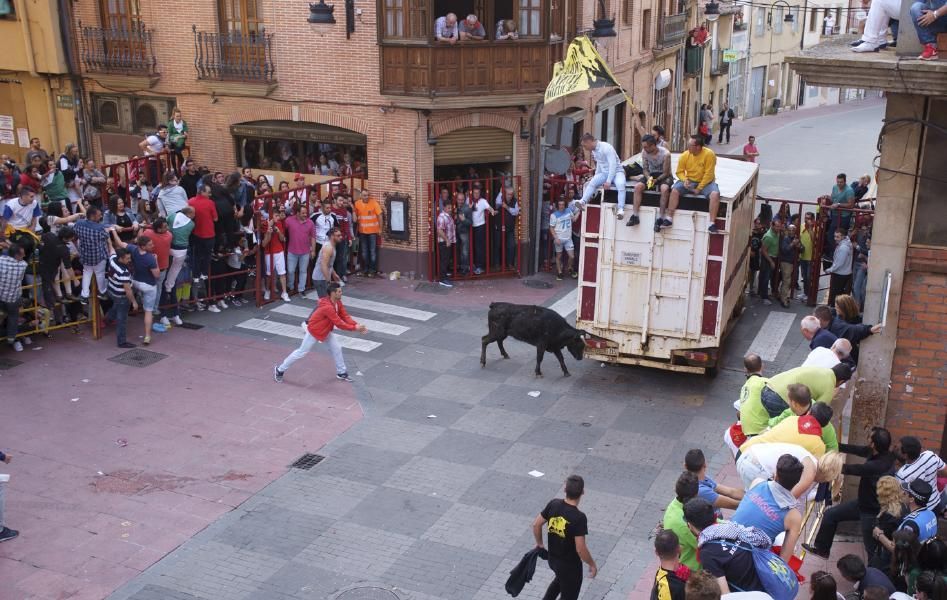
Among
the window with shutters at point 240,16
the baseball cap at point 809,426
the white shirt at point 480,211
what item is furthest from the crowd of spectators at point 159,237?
the baseball cap at point 809,426

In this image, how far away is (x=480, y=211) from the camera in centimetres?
1973

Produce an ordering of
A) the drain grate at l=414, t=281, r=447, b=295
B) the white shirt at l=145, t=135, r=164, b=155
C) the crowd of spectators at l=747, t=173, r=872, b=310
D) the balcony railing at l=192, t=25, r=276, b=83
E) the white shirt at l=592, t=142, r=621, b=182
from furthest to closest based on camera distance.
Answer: the white shirt at l=145, t=135, r=164, b=155
the balcony railing at l=192, t=25, r=276, b=83
the drain grate at l=414, t=281, r=447, b=295
the crowd of spectators at l=747, t=173, r=872, b=310
the white shirt at l=592, t=142, r=621, b=182

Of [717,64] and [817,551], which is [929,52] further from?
→ [717,64]

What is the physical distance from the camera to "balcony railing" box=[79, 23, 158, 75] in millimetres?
21797

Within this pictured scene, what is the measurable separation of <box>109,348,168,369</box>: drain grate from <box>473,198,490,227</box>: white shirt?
6800mm

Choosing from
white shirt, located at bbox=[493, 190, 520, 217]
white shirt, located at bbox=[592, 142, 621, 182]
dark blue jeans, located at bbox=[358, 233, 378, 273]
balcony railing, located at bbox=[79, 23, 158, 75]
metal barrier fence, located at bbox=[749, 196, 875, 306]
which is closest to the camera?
white shirt, located at bbox=[592, 142, 621, 182]

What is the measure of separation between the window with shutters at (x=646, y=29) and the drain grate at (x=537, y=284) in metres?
10.7

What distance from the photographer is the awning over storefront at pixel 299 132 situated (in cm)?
2066

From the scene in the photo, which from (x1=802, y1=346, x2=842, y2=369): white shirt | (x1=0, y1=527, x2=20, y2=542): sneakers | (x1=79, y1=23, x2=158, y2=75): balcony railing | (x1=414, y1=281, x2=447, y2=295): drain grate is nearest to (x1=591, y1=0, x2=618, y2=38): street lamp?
(x1=414, y1=281, x2=447, y2=295): drain grate

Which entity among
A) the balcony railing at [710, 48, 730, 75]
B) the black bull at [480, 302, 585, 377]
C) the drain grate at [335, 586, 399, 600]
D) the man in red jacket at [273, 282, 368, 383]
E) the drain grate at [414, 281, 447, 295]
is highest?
the balcony railing at [710, 48, 730, 75]

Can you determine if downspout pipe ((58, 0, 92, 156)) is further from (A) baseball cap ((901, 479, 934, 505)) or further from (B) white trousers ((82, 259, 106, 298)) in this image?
(A) baseball cap ((901, 479, 934, 505))

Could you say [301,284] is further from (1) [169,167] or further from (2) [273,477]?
(2) [273,477]

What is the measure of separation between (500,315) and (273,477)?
4.63 m

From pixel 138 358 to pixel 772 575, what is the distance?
11047 millimetres
